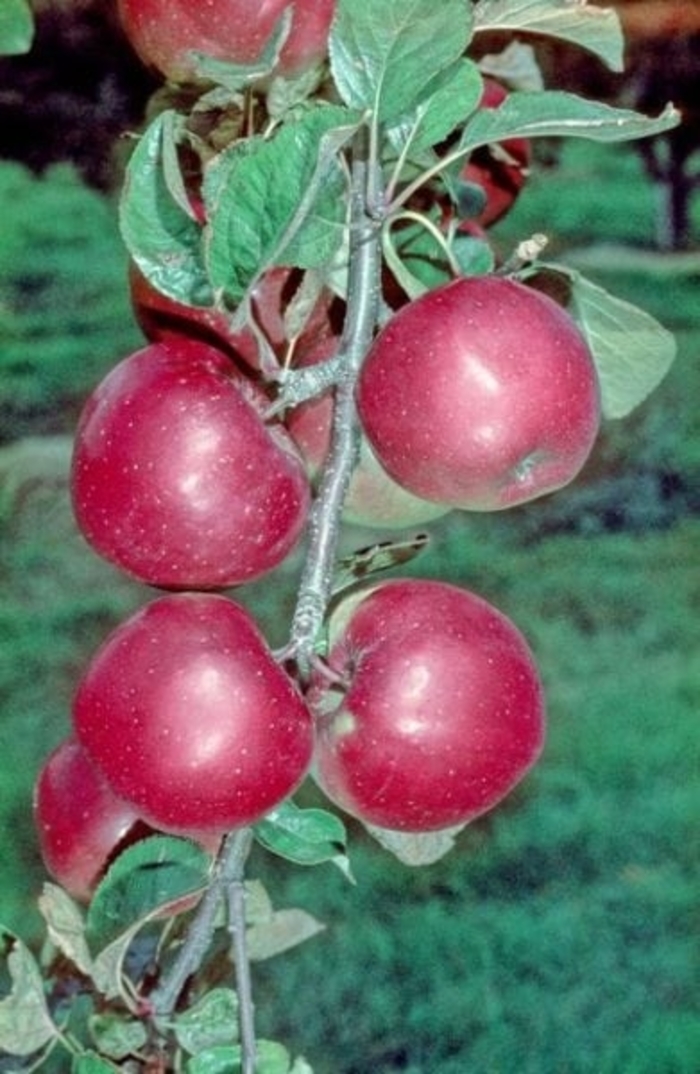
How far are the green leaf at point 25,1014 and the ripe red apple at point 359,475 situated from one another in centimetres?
24

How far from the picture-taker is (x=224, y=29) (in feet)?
1.68

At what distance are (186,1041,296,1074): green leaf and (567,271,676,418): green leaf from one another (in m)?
0.30

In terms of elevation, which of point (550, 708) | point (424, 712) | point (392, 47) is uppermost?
point (392, 47)

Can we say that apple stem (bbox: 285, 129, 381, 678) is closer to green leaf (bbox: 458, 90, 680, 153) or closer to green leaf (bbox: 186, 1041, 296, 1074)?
green leaf (bbox: 458, 90, 680, 153)

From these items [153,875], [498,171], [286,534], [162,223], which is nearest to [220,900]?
[153,875]

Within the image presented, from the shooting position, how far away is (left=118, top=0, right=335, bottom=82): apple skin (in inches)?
19.8

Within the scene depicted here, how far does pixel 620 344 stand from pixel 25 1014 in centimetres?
39

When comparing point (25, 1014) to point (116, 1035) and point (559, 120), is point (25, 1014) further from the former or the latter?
point (559, 120)

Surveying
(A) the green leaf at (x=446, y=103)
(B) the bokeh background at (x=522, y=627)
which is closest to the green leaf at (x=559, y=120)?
(A) the green leaf at (x=446, y=103)

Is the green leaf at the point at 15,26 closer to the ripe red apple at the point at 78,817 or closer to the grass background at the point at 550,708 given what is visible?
the ripe red apple at the point at 78,817

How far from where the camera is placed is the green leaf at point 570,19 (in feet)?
1.68

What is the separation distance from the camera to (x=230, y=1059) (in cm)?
58

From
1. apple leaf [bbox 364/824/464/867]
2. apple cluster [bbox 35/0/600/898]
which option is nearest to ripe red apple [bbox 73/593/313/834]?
apple cluster [bbox 35/0/600/898]

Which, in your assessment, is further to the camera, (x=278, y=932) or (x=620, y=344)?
(x=278, y=932)
